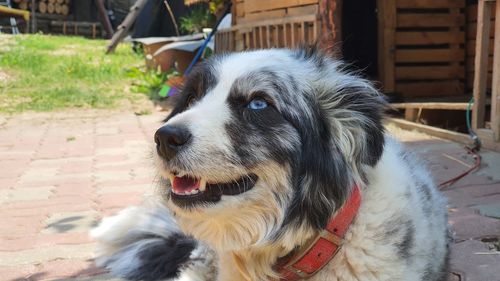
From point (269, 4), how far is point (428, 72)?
110 inches

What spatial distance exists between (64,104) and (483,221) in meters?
7.76

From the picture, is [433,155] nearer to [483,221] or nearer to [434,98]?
[483,221]

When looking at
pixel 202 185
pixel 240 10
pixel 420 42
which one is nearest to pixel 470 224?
pixel 202 185

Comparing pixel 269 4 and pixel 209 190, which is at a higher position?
pixel 269 4

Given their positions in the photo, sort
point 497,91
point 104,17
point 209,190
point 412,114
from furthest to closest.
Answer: point 104,17 < point 412,114 < point 497,91 < point 209,190

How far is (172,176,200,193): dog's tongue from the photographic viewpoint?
→ 196 cm

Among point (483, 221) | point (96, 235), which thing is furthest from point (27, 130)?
point (483, 221)

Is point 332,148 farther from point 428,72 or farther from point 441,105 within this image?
point 428,72

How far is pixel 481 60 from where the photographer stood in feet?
17.7

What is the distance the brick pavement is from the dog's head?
1.53ft

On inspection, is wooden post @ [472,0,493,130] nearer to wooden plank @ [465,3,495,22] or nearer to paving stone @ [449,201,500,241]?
paving stone @ [449,201,500,241]

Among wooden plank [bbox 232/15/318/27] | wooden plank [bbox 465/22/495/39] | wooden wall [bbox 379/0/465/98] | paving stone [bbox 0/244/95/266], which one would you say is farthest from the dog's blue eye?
wooden plank [bbox 465/22/495/39]

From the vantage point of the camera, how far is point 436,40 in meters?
8.84

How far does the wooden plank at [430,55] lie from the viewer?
883cm
